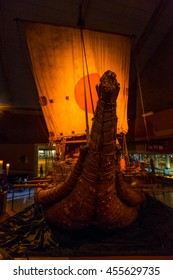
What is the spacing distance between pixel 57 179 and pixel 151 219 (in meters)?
1.87

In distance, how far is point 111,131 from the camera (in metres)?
1.77

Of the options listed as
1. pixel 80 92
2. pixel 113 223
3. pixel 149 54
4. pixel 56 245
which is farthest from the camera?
pixel 149 54

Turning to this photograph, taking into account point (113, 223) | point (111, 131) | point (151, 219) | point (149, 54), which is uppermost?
point (149, 54)

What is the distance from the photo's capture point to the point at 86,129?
8.69 feet

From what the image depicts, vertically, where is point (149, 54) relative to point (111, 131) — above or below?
above

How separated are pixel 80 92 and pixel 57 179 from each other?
9.07ft

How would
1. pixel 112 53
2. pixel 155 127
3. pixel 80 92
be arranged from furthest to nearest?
pixel 155 127 < pixel 112 53 < pixel 80 92

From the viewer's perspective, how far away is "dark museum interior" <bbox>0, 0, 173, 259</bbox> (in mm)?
2076

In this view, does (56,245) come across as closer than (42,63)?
Yes

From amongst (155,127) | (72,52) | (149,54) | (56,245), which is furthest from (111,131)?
(149,54)

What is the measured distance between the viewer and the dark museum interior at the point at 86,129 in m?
2.08
